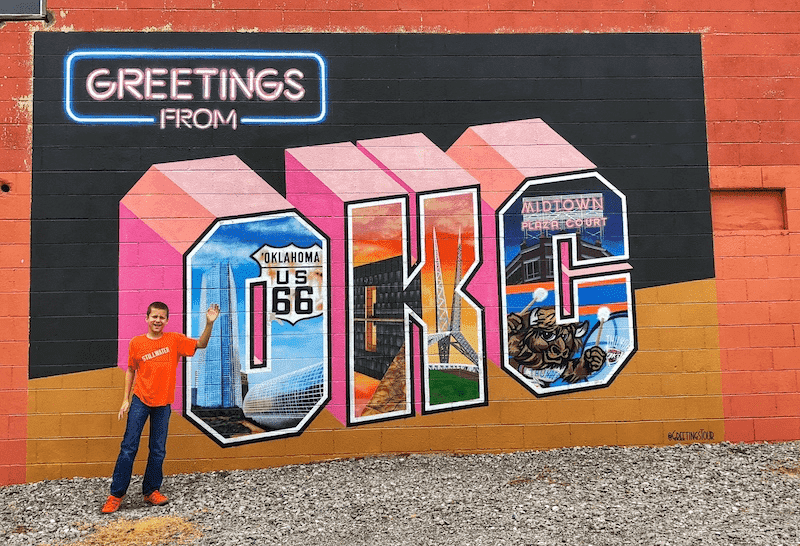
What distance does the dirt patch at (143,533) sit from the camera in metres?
4.25

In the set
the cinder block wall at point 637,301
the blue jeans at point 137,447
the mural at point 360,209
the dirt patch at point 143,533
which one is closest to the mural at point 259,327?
the mural at point 360,209

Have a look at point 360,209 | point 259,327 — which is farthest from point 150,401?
point 360,209

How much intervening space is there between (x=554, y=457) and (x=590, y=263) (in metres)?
1.83

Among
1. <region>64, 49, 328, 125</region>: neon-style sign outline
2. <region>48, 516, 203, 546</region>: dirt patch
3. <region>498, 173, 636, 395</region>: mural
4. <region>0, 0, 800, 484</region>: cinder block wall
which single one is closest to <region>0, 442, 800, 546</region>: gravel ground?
<region>48, 516, 203, 546</region>: dirt patch

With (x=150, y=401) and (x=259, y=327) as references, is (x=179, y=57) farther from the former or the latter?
(x=150, y=401)

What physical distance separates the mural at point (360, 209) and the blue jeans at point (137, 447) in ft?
2.14

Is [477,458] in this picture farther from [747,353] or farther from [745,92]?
[745,92]

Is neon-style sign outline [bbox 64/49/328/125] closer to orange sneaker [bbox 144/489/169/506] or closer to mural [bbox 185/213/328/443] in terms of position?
mural [bbox 185/213/328/443]

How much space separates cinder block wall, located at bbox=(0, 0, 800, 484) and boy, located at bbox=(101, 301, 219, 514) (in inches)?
25.6

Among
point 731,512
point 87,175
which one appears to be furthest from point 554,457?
point 87,175

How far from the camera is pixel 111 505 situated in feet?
15.5

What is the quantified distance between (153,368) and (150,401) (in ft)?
0.83

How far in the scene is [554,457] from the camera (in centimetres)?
547

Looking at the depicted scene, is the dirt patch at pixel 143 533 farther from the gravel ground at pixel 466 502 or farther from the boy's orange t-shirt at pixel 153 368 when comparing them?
the boy's orange t-shirt at pixel 153 368
